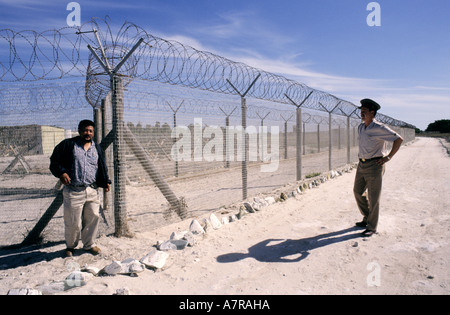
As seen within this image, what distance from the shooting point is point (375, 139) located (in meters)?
4.06

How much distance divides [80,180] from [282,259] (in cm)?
233

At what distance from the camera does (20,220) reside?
5285 millimetres

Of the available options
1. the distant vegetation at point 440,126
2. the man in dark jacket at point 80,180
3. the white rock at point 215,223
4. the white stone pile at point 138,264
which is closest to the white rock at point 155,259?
the white stone pile at point 138,264

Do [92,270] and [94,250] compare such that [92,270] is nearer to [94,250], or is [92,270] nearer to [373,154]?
[94,250]

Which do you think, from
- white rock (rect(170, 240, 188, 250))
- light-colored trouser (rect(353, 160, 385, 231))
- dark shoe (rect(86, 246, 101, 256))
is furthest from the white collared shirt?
dark shoe (rect(86, 246, 101, 256))

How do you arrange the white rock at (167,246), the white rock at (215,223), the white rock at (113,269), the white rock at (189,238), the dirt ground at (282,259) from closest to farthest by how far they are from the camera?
1. the dirt ground at (282,259)
2. the white rock at (113,269)
3. the white rock at (167,246)
4. the white rock at (189,238)
5. the white rock at (215,223)

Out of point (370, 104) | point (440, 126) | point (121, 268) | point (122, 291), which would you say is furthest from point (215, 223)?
point (440, 126)

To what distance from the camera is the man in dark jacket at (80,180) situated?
3.41 metres

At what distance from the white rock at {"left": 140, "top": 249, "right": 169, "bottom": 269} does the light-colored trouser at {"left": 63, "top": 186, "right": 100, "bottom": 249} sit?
0.74 meters

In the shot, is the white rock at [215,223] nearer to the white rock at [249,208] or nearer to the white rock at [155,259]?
the white rock at [249,208]
